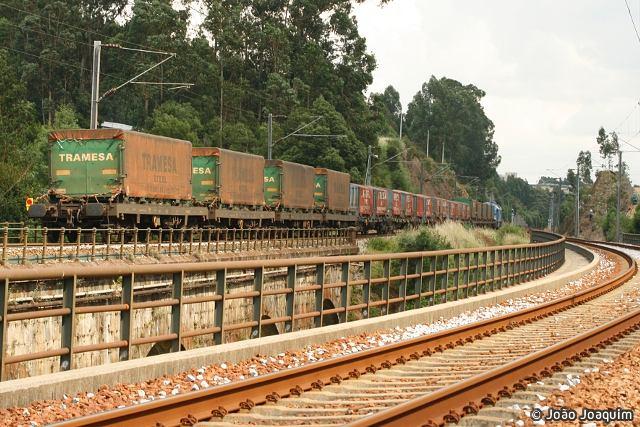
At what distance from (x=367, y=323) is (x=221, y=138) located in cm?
6268

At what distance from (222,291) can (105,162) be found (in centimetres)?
1932

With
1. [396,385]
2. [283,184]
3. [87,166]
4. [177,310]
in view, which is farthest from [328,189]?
[396,385]

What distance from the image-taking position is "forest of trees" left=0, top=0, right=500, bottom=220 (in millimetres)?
75500

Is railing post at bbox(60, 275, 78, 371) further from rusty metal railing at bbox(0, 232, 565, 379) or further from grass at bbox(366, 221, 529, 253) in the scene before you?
grass at bbox(366, 221, 529, 253)

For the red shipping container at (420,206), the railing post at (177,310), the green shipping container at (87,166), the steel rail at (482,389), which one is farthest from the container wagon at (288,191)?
the railing post at (177,310)

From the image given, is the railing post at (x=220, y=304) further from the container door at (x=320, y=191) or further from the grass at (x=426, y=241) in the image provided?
the container door at (x=320, y=191)

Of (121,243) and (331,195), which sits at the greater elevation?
(331,195)

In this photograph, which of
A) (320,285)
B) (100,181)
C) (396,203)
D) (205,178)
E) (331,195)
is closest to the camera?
(320,285)

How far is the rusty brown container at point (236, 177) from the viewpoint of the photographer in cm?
3578

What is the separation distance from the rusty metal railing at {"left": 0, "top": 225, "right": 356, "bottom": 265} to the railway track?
984 centimetres

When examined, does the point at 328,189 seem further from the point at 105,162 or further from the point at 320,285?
the point at 320,285

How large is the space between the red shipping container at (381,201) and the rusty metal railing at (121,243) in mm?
11548

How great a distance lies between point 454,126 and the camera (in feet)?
504

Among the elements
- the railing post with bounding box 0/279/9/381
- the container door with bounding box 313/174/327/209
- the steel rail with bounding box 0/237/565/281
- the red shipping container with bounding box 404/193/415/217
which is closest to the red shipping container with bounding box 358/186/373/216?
the container door with bounding box 313/174/327/209
